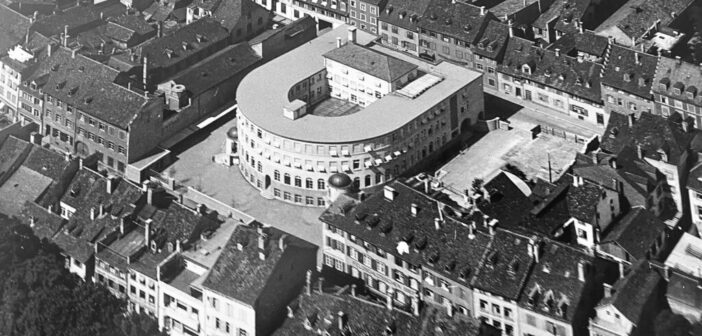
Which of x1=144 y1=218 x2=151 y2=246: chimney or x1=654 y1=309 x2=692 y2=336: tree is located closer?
x1=654 y1=309 x2=692 y2=336: tree

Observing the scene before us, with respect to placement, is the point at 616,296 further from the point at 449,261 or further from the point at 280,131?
the point at 280,131

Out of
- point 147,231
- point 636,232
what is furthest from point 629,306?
point 147,231

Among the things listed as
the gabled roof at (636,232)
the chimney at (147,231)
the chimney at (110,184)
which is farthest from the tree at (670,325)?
the chimney at (110,184)

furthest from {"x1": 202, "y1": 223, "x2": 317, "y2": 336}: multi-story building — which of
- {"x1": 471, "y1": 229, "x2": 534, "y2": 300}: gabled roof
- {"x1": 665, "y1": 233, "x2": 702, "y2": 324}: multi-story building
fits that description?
{"x1": 665, "y1": 233, "x2": 702, "y2": 324}: multi-story building

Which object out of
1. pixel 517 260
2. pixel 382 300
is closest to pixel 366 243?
pixel 382 300

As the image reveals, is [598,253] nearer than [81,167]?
Yes

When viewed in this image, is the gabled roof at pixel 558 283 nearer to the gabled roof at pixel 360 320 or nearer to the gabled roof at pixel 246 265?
the gabled roof at pixel 360 320

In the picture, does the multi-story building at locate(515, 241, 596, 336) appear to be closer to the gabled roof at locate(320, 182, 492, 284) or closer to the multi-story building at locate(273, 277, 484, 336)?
the multi-story building at locate(273, 277, 484, 336)
